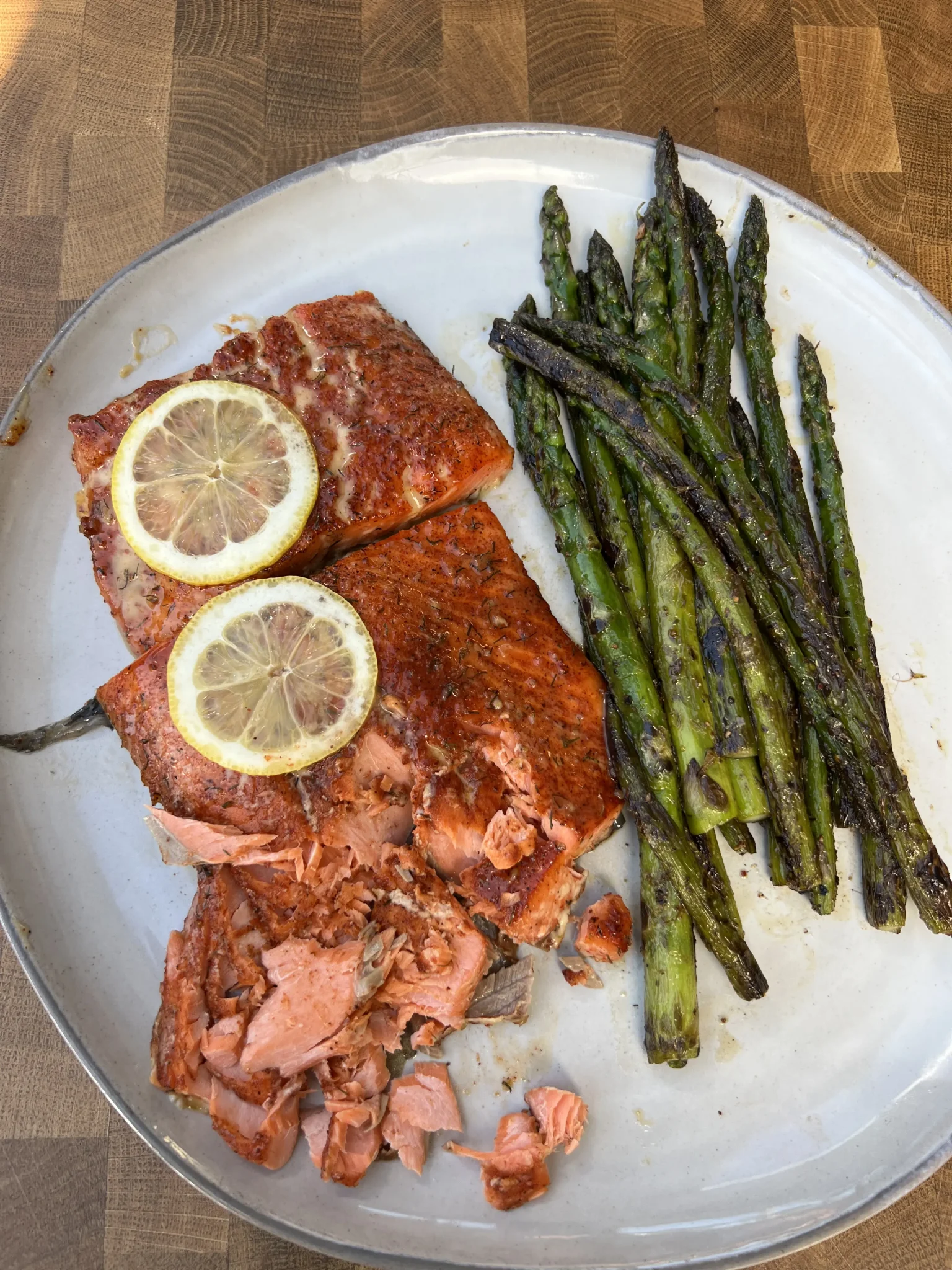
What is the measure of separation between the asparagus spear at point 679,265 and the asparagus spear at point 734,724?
50.9 inches

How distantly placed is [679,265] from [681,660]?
196 cm

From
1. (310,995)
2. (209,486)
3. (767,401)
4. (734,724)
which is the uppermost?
(767,401)

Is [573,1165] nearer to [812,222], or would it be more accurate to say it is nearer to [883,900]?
[883,900]


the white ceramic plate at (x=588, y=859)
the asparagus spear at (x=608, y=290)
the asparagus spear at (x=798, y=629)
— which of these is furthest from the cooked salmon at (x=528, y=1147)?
the asparagus spear at (x=608, y=290)

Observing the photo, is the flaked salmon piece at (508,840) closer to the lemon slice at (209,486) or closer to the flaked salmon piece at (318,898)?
the flaked salmon piece at (318,898)

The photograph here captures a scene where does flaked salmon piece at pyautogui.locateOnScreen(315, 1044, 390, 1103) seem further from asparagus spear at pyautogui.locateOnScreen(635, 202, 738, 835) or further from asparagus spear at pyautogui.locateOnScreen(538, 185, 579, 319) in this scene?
asparagus spear at pyautogui.locateOnScreen(538, 185, 579, 319)

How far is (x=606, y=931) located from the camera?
11.3 ft

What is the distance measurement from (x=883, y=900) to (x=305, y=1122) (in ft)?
8.33

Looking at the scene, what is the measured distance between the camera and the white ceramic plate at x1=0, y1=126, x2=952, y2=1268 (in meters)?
3.32

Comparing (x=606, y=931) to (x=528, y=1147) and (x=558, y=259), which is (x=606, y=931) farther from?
(x=558, y=259)

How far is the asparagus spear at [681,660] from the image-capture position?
333 centimetres

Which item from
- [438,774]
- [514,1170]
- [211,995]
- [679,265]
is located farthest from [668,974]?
[679,265]

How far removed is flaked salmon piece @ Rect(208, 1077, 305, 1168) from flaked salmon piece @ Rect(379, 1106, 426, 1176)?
39 centimetres

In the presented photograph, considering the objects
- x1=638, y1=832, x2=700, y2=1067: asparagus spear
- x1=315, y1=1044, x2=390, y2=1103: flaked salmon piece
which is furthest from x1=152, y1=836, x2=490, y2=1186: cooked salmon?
x1=638, y1=832, x2=700, y2=1067: asparagus spear
